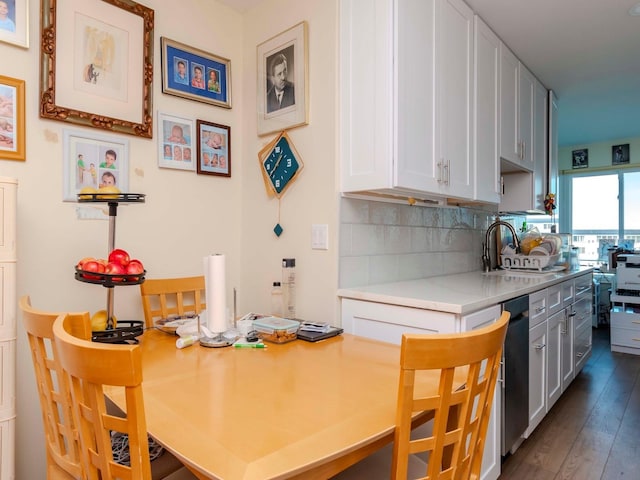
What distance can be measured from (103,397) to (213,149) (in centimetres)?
168

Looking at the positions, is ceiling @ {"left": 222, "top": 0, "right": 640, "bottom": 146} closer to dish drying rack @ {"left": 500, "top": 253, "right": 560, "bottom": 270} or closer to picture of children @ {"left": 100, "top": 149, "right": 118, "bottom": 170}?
picture of children @ {"left": 100, "top": 149, "right": 118, "bottom": 170}

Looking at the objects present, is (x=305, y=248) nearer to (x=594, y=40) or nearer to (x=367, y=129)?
(x=367, y=129)

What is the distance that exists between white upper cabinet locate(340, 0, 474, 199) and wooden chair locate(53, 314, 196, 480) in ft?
4.32

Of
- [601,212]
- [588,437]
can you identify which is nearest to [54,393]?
[588,437]

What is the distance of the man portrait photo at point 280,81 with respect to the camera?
6.79 ft

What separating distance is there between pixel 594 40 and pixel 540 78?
665mm

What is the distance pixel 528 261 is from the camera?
298cm

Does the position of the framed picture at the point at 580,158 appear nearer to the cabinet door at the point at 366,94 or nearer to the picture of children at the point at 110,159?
the cabinet door at the point at 366,94

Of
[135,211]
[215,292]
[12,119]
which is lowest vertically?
[215,292]

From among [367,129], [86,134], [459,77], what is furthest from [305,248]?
[459,77]

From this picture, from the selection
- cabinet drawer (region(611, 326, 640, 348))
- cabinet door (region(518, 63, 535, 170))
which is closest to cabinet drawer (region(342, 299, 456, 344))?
cabinet door (region(518, 63, 535, 170))

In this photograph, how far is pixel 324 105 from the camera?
6.37 feet

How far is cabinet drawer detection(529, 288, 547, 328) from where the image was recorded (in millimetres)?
2125

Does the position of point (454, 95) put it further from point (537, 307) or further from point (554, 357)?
point (554, 357)
